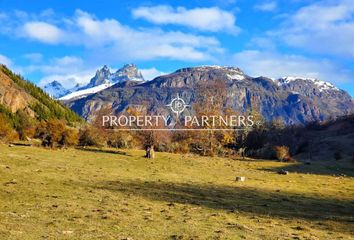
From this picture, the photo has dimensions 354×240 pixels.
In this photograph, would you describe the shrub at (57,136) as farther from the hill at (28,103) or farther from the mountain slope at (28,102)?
the mountain slope at (28,102)

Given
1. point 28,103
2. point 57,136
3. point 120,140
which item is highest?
point 28,103

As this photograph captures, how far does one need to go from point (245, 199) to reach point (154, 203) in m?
6.96

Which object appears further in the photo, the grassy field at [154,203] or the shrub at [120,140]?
the shrub at [120,140]

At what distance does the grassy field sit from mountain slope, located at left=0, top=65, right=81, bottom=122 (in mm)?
133342

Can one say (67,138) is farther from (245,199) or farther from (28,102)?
(28,102)

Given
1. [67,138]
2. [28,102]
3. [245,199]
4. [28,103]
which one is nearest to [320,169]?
[245,199]

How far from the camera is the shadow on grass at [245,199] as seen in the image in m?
24.0

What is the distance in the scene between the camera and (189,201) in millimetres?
25172

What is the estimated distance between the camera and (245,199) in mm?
27641

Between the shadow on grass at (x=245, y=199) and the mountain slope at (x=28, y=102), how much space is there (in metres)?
139

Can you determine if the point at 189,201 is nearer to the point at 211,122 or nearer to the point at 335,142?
the point at 211,122

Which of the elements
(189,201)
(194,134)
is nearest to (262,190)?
(189,201)

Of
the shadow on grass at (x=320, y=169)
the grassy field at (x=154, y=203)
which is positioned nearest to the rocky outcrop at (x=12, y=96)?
the shadow on grass at (x=320, y=169)

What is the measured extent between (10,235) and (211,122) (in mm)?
62009
